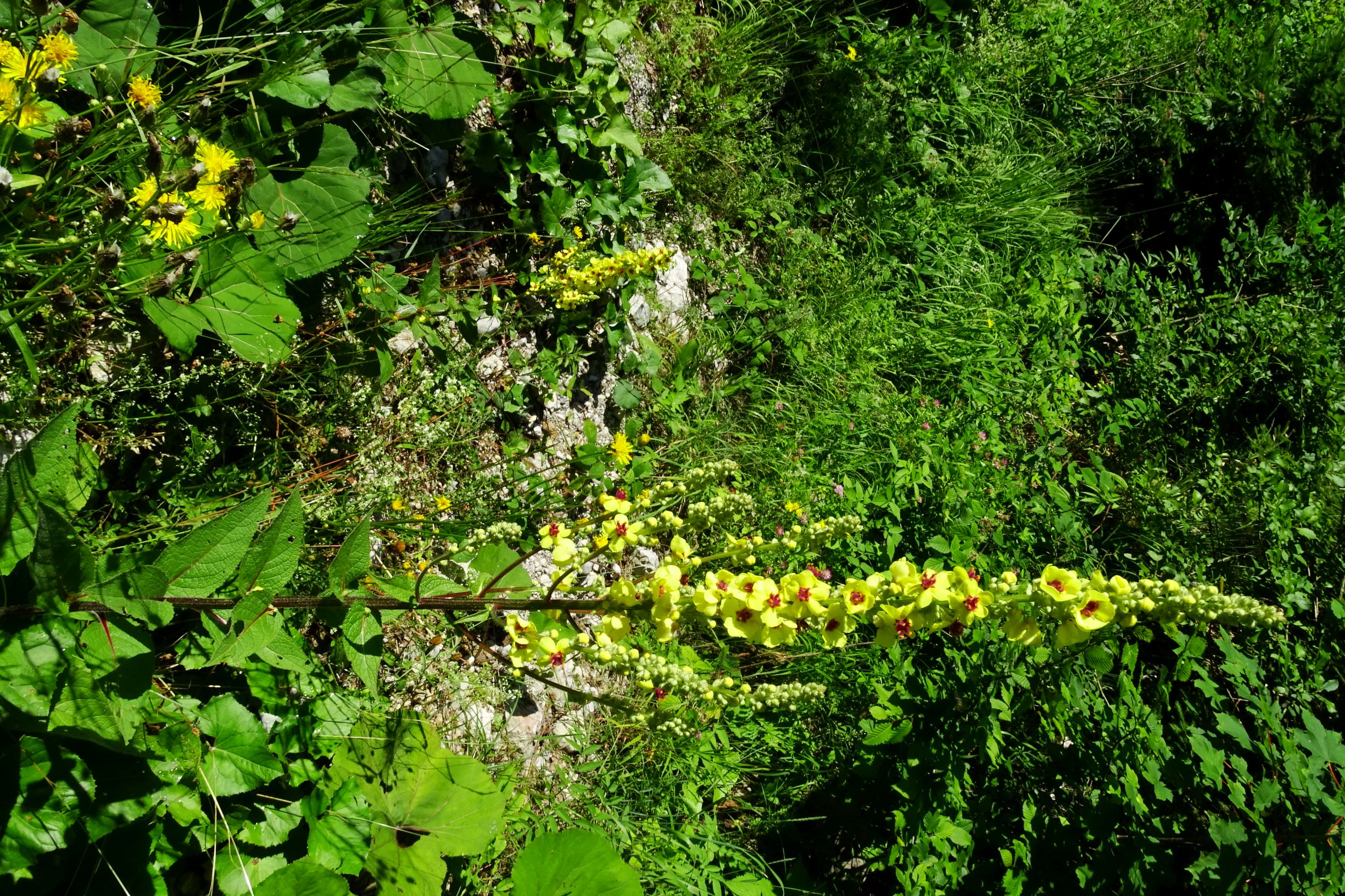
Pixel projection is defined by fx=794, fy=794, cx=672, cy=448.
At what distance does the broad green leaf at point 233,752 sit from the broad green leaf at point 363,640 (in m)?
0.58

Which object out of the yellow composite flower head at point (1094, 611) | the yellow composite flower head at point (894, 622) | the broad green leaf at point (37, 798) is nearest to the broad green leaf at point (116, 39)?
the broad green leaf at point (37, 798)

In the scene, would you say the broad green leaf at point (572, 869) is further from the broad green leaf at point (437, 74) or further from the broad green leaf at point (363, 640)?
the broad green leaf at point (437, 74)

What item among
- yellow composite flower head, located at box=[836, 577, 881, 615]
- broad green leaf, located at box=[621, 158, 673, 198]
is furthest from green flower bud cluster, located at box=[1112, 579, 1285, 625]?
broad green leaf, located at box=[621, 158, 673, 198]

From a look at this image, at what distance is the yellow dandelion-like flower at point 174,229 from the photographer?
6.40 ft

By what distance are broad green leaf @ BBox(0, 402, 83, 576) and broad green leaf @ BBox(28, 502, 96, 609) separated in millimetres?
129

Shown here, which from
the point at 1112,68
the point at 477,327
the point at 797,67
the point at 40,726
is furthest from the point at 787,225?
the point at 40,726

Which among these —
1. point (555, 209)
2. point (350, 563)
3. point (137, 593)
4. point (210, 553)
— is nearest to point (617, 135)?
point (555, 209)

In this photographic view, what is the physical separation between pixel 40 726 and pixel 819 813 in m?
2.84

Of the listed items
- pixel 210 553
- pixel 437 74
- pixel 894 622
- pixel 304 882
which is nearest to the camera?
pixel 210 553

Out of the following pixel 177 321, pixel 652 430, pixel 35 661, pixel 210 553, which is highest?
pixel 177 321

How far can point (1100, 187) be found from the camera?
6.32m

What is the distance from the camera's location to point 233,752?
2.10 m

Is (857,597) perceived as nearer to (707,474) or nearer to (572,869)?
(707,474)

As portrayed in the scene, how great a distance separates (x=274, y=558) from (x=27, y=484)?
54 cm
